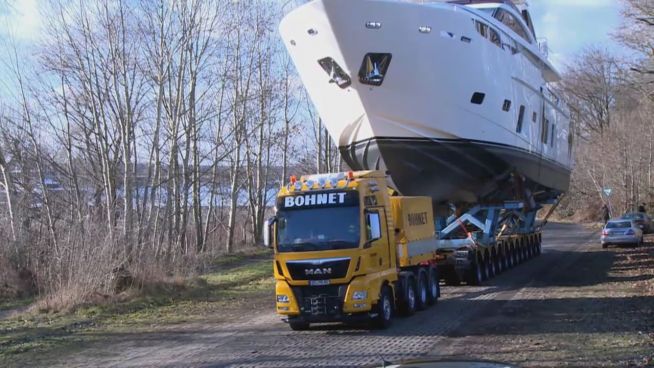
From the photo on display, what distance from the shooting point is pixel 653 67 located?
26.1 m

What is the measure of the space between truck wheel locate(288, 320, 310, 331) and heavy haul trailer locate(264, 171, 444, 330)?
18mm

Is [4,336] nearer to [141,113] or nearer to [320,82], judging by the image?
[320,82]

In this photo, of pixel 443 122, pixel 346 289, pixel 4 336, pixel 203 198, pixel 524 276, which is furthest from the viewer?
pixel 203 198

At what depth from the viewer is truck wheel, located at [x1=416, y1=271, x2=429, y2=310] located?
1496cm

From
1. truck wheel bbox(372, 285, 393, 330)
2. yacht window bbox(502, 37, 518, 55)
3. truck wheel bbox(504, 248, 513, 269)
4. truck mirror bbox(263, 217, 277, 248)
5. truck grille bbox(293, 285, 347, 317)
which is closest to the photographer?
truck grille bbox(293, 285, 347, 317)

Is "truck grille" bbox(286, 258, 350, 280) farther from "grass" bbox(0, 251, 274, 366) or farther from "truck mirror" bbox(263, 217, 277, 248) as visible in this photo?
"grass" bbox(0, 251, 274, 366)

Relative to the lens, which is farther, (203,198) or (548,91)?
(203,198)

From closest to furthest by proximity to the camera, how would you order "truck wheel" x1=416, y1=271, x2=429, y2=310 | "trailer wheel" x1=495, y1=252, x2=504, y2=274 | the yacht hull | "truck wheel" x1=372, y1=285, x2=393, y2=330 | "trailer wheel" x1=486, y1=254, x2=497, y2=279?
"truck wheel" x1=372, y1=285, x2=393, y2=330, "truck wheel" x1=416, y1=271, x2=429, y2=310, the yacht hull, "trailer wheel" x1=486, y1=254, x2=497, y2=279, "trailer wheel" x1=495, y1=252, x2=504, y2=274

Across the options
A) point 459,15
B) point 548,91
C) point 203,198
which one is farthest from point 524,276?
point 203,198

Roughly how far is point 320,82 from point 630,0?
553 inches

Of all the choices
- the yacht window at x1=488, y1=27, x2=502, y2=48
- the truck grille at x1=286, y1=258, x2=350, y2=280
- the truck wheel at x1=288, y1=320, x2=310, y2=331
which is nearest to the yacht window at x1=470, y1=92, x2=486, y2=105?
the yacht window at x1=488, y1=27, x2=502, y2=48

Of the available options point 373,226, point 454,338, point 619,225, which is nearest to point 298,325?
point 373,226

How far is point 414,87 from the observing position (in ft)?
54.8

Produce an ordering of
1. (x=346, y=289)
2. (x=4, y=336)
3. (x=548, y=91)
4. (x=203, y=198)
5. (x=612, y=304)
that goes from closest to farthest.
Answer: (x=346, y=289) < (x=4, y=336) < (x=612, y=304) < (x=548, y=91) < (x=203, y=198)
